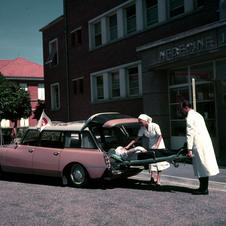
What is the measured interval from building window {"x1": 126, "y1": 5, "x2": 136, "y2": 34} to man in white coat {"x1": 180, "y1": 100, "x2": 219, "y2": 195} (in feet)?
37.4

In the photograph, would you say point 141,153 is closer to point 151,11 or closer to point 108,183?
point 108,183

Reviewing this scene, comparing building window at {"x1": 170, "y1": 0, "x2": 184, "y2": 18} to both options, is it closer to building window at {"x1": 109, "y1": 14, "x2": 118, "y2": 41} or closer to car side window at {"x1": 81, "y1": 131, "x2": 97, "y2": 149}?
building window at {"x1": 109, "y1": 14, "x2": 118, "y2": 41}

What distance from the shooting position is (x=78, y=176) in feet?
24.2

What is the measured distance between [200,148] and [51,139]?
379 centimetres

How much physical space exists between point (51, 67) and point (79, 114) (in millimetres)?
5353

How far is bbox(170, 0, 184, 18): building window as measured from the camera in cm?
1381

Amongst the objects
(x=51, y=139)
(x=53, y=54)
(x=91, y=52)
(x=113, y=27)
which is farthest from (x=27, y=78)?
(x=51, y=139)

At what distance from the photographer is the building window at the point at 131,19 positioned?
55.0 feet

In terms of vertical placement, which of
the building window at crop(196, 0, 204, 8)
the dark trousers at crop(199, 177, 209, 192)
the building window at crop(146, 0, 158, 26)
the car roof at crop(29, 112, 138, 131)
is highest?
the building window at crop(146, 0, 158, 26)

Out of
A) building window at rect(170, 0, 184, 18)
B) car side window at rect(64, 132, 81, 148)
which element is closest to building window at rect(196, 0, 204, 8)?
building window at rect(170, 0, 184, 18)

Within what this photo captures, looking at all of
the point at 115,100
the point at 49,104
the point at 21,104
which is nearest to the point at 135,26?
the point at 115,100

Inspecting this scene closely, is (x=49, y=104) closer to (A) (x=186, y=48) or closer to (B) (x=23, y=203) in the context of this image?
(A) (x=186, y=48)

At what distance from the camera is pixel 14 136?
24562mm

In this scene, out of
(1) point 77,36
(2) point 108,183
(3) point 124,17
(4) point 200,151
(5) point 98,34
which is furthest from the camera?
(1) point 77,36
